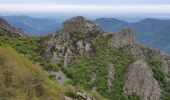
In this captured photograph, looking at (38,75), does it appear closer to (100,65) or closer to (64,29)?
(100,65)

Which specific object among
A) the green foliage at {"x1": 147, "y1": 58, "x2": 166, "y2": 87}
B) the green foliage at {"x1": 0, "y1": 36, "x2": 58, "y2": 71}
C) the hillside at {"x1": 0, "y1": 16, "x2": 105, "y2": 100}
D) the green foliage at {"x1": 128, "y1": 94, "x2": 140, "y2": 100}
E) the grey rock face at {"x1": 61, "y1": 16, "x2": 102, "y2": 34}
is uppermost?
the hillside at {"x1": 0, "y1": 16, "x2": 105, "y2": 100}

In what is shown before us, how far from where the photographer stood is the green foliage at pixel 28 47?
6788cm

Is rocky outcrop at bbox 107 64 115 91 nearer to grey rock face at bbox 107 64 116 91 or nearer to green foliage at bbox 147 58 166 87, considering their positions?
grey rock face at bbox 107 64 116 91

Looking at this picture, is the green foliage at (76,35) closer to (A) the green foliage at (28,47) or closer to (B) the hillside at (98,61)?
(B) the hillside at (98,61)

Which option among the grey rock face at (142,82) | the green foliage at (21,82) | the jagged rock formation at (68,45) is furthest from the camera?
the jagged rock formation at (68,45)

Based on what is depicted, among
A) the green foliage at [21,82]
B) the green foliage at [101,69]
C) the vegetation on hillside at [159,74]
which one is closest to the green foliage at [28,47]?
the green foliage at [101,69]

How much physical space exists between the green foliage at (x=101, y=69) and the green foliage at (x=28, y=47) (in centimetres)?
300

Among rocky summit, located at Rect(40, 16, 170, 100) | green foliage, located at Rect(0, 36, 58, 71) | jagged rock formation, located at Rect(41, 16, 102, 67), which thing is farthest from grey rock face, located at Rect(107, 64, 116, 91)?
green foliage, located at Rect(0, 36, 58, 71)

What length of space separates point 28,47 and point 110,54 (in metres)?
12.3

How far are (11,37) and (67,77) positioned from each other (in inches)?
554

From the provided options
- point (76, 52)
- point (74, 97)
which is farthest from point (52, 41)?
point (74, 97)

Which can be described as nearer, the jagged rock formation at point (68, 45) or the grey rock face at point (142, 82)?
the grey rock face at point (142, 82)

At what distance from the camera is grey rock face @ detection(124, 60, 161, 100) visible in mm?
69250

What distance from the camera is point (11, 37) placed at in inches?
3007
